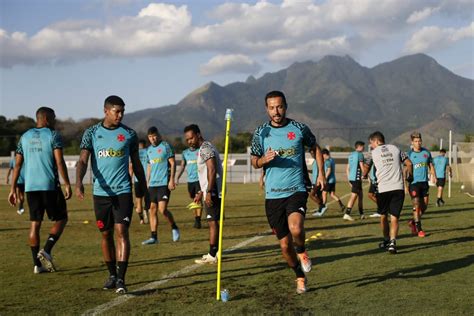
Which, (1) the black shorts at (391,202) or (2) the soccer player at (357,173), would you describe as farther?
(2) the soccer player at (357,173)

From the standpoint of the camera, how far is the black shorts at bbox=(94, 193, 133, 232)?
754cm

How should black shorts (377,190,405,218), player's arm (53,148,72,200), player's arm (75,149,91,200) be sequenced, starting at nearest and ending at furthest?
player's arm (75,149,91,200)
player's arm (53,148,72,200)
black shorts (377,190,405,218)

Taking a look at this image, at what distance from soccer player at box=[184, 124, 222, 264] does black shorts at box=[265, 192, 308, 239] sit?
215 cm

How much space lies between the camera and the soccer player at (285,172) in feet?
23.5

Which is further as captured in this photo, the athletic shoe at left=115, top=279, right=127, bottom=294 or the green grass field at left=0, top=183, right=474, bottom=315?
the athletic shoe at left=115, top=279, right=127, bottom=294

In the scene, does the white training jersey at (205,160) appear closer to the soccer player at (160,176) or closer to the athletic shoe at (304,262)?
the soccer player at (160,176)

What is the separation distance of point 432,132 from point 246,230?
150060mm

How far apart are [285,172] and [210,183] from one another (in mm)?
2285

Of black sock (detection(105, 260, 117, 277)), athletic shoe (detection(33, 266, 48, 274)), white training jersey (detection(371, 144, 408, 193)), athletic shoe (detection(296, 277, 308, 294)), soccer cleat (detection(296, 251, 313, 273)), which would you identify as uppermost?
white training jersey (detection(371, 144, 408, 193))

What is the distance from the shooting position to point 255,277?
819 centimetres

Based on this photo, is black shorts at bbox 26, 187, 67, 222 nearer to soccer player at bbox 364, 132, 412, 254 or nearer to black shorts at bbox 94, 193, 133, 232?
black shorts at bbox 94, 193, 133, 232

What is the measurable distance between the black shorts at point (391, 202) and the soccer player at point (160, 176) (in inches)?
160

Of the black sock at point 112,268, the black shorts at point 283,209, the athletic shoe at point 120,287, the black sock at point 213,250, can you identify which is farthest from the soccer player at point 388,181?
the athletic shoe at point 120,287

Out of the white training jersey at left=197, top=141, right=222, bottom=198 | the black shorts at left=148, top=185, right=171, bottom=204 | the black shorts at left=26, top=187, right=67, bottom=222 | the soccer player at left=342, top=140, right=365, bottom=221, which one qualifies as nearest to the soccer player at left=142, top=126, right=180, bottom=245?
the black shorts at left=148, top=185, right=171, bottom=204
